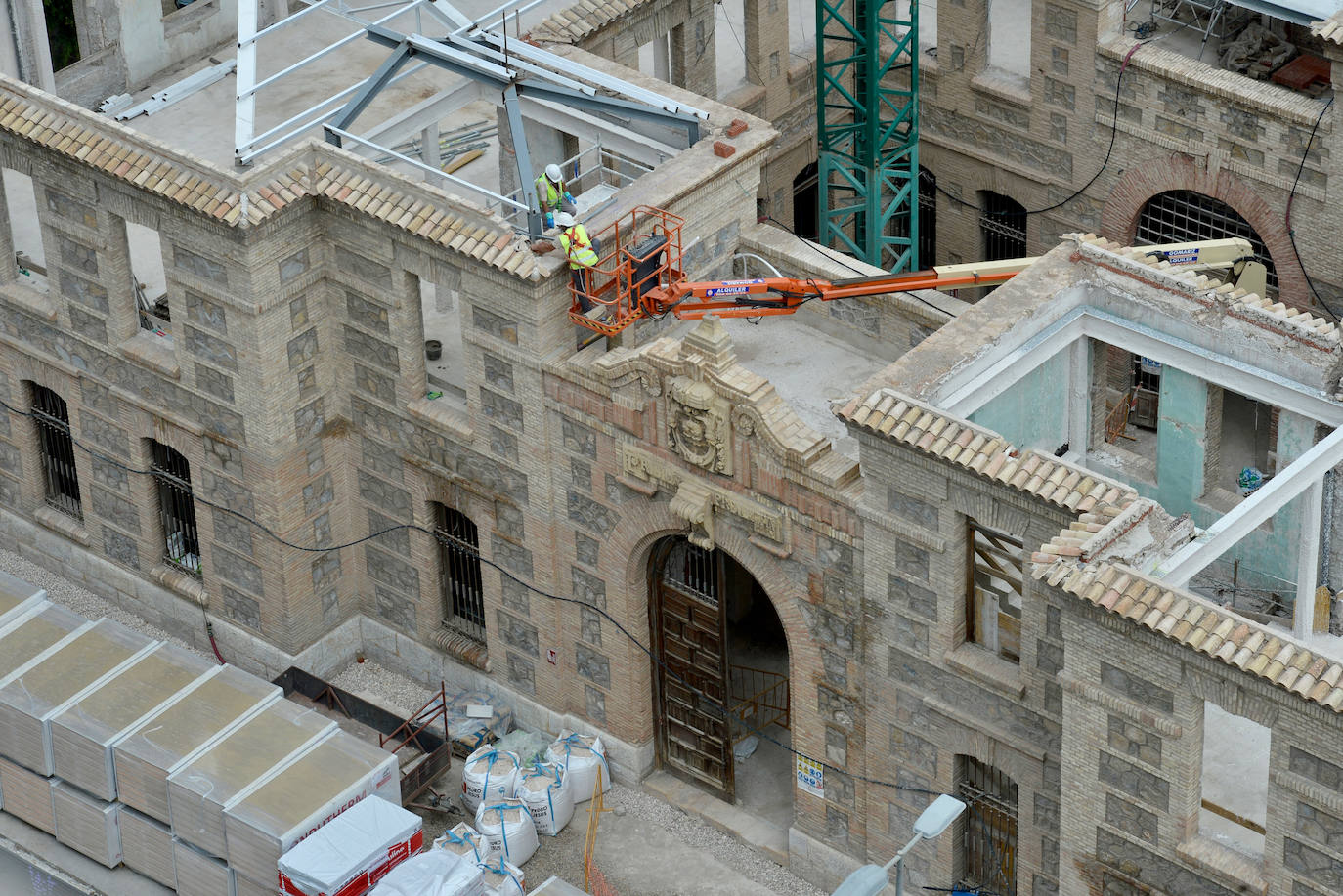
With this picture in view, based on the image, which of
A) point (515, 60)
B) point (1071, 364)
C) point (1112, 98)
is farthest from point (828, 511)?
point (1112, 98)

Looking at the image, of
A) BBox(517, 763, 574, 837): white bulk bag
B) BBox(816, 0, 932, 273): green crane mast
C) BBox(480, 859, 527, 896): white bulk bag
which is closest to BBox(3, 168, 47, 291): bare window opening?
BBox(517, 763, 574, 837): white bulk bag

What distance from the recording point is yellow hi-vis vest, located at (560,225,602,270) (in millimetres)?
42281

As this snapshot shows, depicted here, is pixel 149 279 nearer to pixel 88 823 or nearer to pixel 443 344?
pixel 443 344

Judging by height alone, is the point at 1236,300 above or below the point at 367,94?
below

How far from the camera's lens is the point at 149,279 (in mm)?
51625

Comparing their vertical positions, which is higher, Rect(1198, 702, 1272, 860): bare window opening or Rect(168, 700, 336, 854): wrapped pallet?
Rect(1198, 702, 1272, 860): bare window opening

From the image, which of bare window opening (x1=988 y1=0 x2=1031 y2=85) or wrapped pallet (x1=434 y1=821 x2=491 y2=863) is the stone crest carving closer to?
wrapped pallet (x1=434 y1=821 x2=491 y2=863)

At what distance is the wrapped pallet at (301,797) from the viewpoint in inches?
1713

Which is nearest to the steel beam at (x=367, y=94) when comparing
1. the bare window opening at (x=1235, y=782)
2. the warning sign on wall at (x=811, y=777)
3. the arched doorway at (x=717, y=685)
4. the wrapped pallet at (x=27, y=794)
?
the arched doorway at (x=717, y=685)

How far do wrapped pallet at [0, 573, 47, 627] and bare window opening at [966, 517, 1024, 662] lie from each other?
59.1 feet

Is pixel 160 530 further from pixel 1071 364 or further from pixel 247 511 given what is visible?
pixel 1071 364

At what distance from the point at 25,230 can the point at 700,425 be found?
18.1m

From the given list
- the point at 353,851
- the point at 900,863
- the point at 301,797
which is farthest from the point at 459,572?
the point at 900,863

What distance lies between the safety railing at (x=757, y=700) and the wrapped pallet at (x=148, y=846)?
997 centimetres
